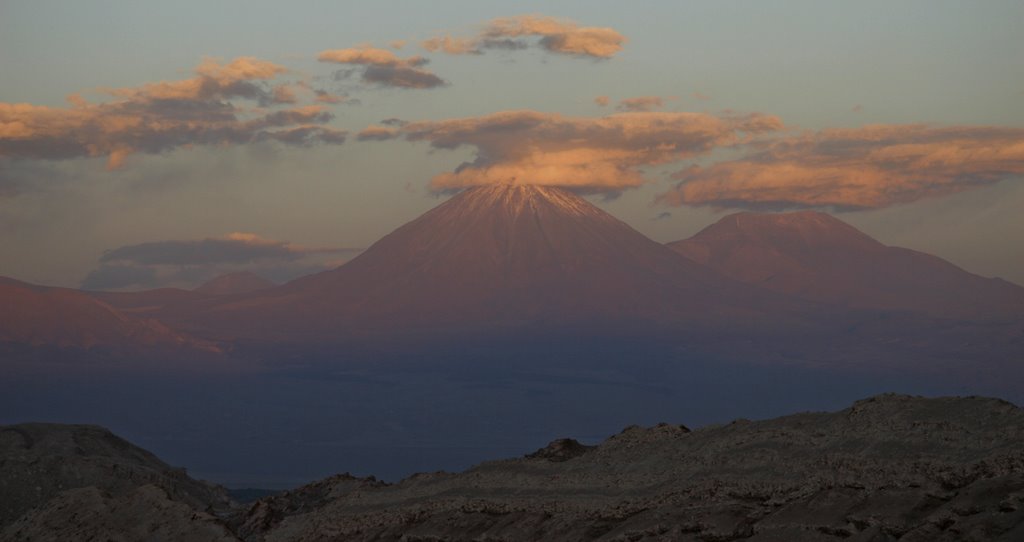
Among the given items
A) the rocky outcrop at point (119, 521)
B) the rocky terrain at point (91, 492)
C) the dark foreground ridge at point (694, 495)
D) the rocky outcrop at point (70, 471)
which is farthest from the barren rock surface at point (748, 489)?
the rocky outcrop at point (70, 471)

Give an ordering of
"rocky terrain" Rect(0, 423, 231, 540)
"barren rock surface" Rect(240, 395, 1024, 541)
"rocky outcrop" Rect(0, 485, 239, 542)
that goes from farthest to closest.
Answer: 1. "rocky terrain" Rect(0, 423, 231, 540)
2. "rocky outcrop" Rect(0, 485, 239, 542)
3. "barren rock surface" Rect(240, 395, 1024, 541)

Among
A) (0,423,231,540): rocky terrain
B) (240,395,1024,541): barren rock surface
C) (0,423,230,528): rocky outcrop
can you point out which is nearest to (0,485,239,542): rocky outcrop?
(0,423,231,540): rocky terrain

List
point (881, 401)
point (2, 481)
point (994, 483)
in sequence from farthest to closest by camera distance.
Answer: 1. point (2, 481)
2. point (881, 401)
3. point (994, 483)

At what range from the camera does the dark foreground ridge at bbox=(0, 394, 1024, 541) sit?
1204 inches

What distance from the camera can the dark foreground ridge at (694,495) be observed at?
30.6 m

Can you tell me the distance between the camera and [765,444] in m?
38.3

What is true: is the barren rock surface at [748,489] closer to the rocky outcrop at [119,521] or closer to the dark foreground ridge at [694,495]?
the dark foreground ridge at [694,495]

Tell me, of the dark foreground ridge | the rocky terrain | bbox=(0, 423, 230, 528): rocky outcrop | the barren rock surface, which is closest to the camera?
the barren rock surface

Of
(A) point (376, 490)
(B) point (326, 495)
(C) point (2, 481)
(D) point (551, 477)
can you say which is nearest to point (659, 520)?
(D) point (551, 477)

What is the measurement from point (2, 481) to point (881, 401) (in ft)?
112

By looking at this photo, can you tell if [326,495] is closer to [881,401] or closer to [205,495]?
[205,495]

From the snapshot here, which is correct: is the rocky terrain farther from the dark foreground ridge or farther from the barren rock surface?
the barren rock surface

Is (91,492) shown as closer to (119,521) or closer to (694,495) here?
(119,521)

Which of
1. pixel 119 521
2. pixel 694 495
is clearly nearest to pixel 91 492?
pixel 119 521
